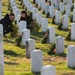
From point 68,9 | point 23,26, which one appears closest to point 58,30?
point 23,26

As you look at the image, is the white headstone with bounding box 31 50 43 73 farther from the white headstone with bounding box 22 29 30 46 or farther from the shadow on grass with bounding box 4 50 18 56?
the white headstone with bounding box 22 29 30 46

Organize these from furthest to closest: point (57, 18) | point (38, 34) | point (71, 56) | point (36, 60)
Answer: point (57, 18)
point (38, 34)
point (71, 56)
point (36, 60)

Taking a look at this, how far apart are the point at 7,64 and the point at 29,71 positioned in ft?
2.99

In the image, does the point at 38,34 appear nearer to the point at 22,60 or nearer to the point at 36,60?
the point at 22,60

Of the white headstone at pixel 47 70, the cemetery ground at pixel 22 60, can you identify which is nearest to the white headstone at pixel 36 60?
the cemetery ground at pixel 22 60

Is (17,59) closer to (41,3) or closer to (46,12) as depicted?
(46,12)

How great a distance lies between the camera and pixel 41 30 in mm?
14375

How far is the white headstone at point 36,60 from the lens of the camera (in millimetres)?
7670

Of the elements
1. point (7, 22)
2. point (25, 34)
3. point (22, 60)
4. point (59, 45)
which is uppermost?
point (7, 22)

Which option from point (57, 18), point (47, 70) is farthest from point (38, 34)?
point (47, 70)

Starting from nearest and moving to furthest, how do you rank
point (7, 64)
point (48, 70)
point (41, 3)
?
point (48, 70)
point (7, 64)
point (41, 3)

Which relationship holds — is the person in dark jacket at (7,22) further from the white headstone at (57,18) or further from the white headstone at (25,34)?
the white headstone at (57,18)

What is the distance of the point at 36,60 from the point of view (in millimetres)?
7734

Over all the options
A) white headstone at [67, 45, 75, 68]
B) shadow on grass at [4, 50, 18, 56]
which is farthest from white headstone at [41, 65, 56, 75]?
shadow on grass at [4, 50, 18, 56]
